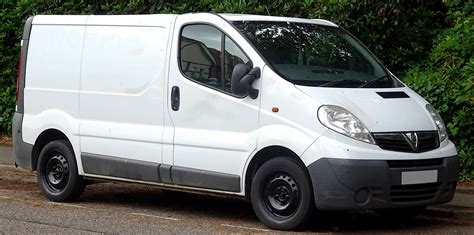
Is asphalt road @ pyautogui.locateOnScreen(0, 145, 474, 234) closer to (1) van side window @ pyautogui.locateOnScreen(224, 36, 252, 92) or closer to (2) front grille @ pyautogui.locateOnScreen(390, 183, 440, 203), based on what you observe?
(2) front grille @ pyautogui.locateOnScreen(390, 183, 440, 203)

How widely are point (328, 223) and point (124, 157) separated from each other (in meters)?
2.25

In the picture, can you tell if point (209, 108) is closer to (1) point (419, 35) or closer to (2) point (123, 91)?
(2) point (123, 91)

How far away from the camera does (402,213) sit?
385 inches

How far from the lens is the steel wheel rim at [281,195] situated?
8.89 meters

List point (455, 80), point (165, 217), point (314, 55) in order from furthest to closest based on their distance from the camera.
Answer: point (455, 80), point (165, 217), point (314, 55)

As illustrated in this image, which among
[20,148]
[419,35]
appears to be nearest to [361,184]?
[20,148]

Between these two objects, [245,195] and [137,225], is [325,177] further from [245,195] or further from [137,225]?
[137,225]

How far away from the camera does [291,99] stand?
895cm

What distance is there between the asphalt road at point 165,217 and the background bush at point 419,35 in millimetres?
1164

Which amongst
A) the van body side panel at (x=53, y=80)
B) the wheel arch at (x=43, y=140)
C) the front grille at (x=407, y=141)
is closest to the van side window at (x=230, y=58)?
the front grille at (x=407, y=141)

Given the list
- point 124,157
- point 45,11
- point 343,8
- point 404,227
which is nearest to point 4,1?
point 45,11

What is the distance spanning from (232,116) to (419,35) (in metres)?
4.86

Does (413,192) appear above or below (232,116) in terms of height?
below

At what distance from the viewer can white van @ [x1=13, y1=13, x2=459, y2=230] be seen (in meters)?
8.73
